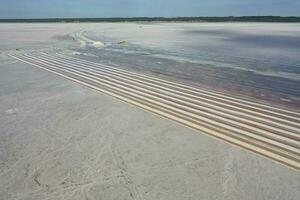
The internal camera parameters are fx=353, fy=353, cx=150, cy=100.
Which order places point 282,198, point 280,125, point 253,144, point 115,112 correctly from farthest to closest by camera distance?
point 115,112, point 280,125, point 253,144, point 282,198

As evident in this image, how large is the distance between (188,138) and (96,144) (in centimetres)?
137

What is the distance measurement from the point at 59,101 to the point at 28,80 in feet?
9.67

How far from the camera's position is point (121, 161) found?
4469 millimetres

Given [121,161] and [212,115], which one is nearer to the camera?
[121,161]

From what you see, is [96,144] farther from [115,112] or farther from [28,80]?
[28,80]

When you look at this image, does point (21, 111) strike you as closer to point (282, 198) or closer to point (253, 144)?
point (253, 144)

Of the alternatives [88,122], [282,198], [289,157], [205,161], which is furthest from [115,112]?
[282,198]

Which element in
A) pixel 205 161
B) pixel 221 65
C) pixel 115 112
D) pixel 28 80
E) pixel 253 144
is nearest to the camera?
pixel 205 161

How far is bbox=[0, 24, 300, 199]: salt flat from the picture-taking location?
3740 millimetres

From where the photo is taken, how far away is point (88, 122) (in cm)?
613

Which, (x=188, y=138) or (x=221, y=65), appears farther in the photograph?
(x=221, y=65)

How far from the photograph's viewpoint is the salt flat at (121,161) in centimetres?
374

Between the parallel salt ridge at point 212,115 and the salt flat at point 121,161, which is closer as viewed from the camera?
the salt flat at point 121,161

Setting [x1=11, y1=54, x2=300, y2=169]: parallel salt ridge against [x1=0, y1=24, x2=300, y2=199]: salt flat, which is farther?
[x1=11, y1=54, x2=300, y2=169]: parallel salt ridge
